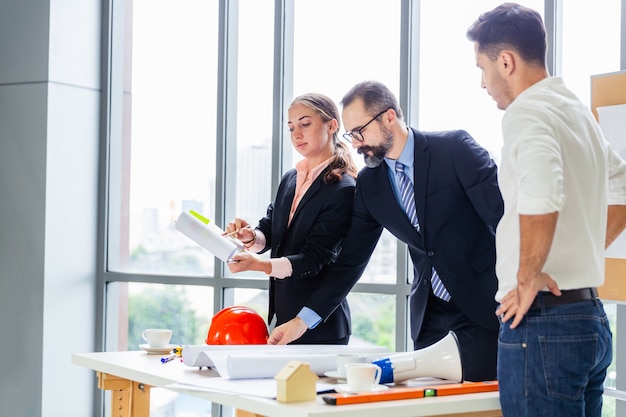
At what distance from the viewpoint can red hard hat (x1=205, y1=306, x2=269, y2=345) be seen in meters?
2.51

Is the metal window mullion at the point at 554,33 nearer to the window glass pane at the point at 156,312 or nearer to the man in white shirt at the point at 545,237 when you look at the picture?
the man in white shirt at the point at 545,237

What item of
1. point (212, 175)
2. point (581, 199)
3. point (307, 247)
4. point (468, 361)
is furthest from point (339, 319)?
point (212, 175)

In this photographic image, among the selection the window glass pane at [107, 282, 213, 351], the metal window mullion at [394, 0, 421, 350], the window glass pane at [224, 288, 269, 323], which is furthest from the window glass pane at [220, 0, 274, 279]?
the metal window mullion at [394, 0, 421, 350]

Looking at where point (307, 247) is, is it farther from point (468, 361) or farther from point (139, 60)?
point (139, 60)

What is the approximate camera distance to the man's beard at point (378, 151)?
2.54m

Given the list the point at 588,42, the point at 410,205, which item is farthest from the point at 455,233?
the point at 588,42

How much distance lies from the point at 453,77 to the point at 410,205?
1.37 metres

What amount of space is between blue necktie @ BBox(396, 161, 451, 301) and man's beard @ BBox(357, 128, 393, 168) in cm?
6

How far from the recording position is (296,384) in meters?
1.76

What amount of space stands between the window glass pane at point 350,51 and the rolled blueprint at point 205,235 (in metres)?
1.30

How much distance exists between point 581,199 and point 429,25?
217 centimetres

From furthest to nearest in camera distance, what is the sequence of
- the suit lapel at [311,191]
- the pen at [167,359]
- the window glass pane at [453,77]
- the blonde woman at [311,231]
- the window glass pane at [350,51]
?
the window glass pane at [350,51], the window glass pane at [453,77], the suit lapel at [311,191], the blonde woman at [311,231], the pen at [167,359]

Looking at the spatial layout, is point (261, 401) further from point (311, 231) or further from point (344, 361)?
point (311, 231)

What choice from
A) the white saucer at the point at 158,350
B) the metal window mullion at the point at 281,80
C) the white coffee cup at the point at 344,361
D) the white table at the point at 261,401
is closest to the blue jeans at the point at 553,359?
the white table at the point at 261,401
